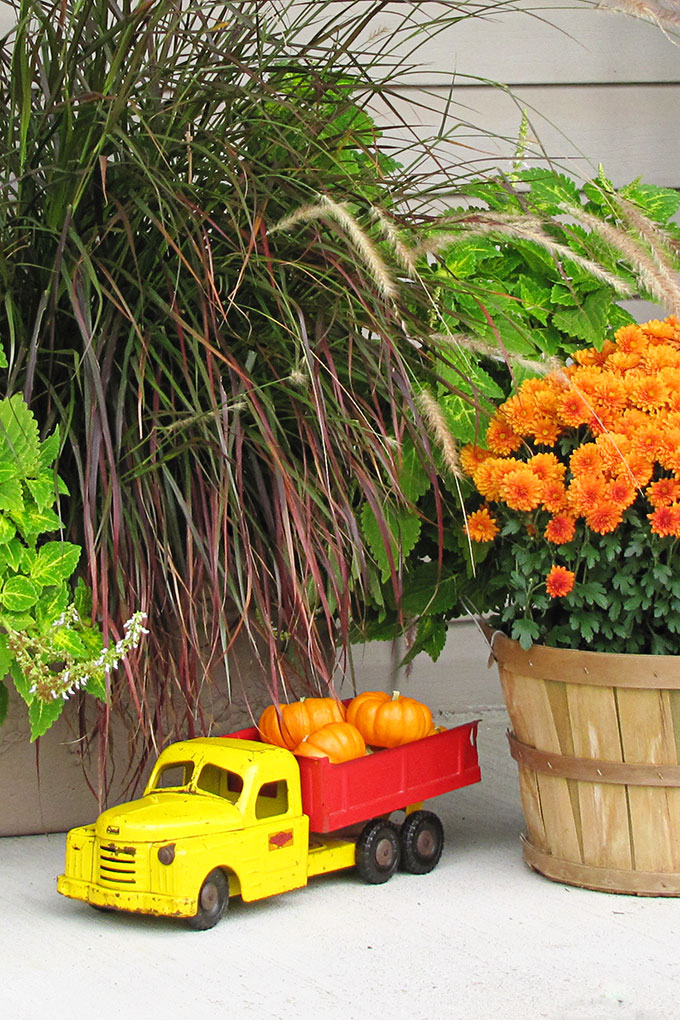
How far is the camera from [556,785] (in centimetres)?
178

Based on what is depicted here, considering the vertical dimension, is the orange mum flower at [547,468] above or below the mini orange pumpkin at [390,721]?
above

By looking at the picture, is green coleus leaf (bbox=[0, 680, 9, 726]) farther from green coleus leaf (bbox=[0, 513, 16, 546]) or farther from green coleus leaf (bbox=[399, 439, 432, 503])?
green coleus leaf (bbox=[399, 439, 432, 503])

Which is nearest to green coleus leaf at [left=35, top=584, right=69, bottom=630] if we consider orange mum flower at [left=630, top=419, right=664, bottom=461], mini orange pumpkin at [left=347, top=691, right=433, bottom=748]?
mini orange pumpkin at [left=347, top=691, right=433, bottom=748]

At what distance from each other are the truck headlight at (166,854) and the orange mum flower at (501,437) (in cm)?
76

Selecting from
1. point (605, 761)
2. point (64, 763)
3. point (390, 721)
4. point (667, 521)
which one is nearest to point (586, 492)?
point (667, 521)

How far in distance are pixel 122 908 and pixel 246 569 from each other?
1.69 ft

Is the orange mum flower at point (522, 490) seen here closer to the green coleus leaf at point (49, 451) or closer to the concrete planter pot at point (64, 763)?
the concrete planter pot at point (64, 763)

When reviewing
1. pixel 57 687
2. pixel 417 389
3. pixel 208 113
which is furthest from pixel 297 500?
pixel 208 113

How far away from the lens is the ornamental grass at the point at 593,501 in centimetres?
168

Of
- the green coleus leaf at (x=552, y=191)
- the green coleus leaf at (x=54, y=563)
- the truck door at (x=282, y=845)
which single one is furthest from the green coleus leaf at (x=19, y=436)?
the green coleus leaf at (x=552, y=191)

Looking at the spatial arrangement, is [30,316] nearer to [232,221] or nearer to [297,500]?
[232,221]

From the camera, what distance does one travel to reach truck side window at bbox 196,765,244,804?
1.77m

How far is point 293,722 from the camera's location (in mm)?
1863

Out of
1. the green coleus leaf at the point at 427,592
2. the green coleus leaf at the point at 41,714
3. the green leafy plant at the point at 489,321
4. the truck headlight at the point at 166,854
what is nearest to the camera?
the truck headlight at the point at 166,854
